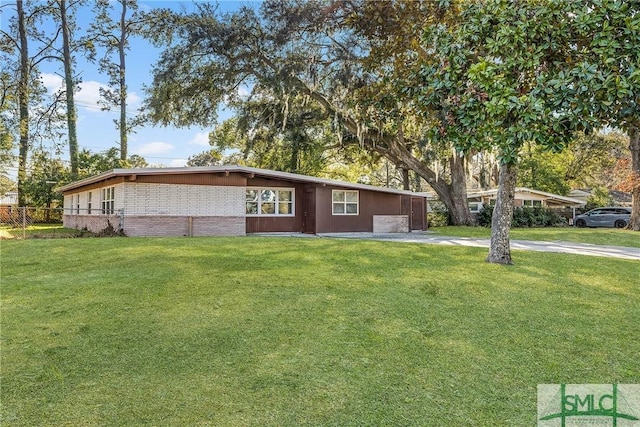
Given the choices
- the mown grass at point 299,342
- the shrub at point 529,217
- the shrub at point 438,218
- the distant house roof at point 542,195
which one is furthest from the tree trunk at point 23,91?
the distant house roof at point 542,195

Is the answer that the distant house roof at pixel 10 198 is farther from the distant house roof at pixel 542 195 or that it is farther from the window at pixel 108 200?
the distant house roof at pixel 542 195

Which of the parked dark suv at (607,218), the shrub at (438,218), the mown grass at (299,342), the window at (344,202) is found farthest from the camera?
the parked dark suv at (607,218)

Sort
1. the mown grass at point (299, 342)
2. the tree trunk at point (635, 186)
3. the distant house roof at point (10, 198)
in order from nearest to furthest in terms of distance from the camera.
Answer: the mown grass at point (299, 342) < the tree trunk at point (635, 186) < the distant house roof at point (10, 198)

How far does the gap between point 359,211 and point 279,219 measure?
12.1ft

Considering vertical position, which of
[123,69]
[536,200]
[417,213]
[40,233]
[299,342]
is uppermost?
[123,69]

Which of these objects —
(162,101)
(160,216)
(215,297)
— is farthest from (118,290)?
(162,101)

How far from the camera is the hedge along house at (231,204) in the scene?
13977mm

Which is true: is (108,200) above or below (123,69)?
below

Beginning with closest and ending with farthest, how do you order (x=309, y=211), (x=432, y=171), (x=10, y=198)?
(x=309, y=211), (x=432, y=171), (x=10, y=198)

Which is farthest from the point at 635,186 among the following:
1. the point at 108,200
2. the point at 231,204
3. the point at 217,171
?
the point at 108,200

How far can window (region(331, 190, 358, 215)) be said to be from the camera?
17.4m

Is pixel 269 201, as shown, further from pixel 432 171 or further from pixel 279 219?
pixel 432 171

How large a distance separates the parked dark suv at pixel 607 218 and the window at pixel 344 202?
16030mm

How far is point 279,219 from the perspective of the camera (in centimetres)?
1681
